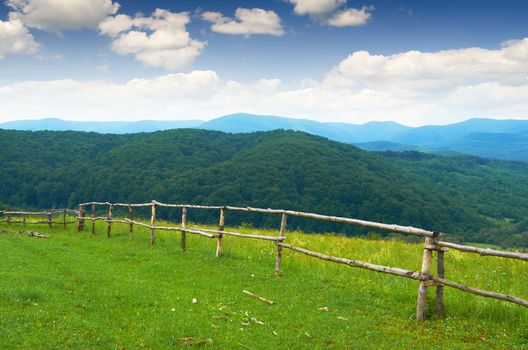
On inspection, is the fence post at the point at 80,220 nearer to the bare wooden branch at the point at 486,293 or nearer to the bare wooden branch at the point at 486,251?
the bare wooden branch at the point at 486,293

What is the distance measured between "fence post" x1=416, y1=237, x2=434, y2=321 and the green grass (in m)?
0.27

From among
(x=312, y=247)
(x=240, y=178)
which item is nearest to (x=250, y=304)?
(x=312, y=247)

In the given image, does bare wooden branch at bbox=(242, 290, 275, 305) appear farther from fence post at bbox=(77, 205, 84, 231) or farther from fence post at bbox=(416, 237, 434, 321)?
fence post at bbox=(77, 205, 84, 231)

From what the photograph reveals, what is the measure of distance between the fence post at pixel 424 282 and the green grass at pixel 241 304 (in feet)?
0.88

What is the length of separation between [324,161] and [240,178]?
5140cm

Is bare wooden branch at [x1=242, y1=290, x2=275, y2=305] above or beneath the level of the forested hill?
above

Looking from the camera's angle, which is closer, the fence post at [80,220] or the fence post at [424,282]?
the fence post at [424,282]

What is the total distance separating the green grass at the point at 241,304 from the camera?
23.9 feet

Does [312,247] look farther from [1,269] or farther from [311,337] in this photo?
[1,269]

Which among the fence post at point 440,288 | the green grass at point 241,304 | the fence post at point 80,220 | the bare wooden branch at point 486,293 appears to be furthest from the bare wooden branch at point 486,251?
the fence post at point 80,220

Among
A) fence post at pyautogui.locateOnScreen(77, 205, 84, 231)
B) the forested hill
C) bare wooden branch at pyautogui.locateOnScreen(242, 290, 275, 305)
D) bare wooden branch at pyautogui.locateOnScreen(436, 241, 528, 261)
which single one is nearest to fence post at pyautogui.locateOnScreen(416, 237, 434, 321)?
bare wooden branch at pyautogui.locateOnScreen(436, 241, 528, 261)

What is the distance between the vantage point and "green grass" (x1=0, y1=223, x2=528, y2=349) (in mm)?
7270

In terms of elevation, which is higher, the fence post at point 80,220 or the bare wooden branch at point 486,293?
the bare wooden branch at point 486,293

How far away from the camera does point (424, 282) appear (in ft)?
27.4
